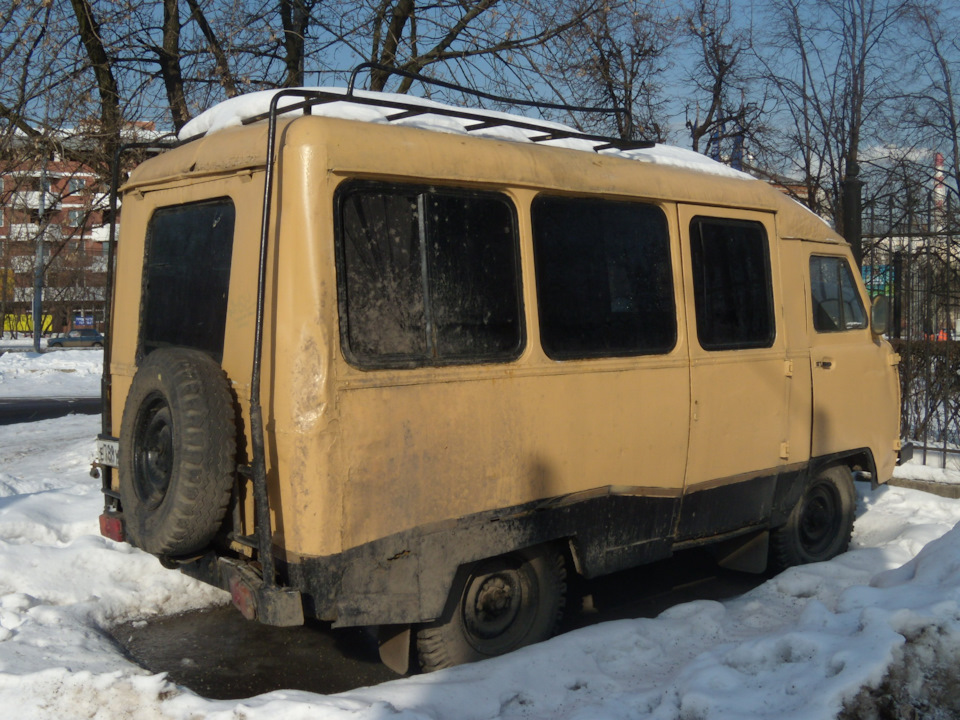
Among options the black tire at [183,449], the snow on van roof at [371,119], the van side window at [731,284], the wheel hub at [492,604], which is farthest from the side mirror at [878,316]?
the black tire at [183,449]

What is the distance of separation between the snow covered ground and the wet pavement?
24cm

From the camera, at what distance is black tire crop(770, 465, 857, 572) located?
6.30 metres

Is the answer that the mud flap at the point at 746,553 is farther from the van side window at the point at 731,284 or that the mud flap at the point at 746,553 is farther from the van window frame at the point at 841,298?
the van window frame at the point at 841,298

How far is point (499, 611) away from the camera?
4730 millimetres

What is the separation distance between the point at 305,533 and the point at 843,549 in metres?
4.60

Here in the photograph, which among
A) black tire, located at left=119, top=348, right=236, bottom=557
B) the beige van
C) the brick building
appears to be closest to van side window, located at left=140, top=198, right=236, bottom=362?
the beige van

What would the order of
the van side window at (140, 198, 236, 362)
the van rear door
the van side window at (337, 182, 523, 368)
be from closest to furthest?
the van side window at (337, 182, 523, 368), the van side window at (140, 198, 236, 362), the van rear door

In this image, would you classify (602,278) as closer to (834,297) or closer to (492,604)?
(492,604)

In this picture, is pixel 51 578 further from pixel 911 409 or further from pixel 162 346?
pixel 911 409

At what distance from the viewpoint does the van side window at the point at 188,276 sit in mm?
4410

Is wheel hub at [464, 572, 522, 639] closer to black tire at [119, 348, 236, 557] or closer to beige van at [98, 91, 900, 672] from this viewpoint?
beige van at [98, 91, 900, 672]

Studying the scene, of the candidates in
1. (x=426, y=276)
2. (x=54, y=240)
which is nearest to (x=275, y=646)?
(x=426, y=276)

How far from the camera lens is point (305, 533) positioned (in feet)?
12.7

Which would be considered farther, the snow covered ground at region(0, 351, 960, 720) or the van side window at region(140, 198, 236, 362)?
the van side window at region(140, 198, 236, 362)
